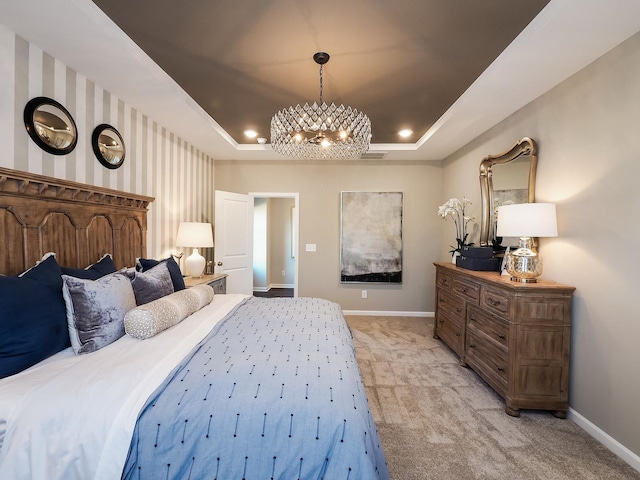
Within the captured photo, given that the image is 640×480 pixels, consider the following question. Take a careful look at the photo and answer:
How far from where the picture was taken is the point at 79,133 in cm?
230

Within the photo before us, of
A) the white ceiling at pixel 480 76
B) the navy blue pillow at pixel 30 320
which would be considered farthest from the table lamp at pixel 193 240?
the navy blue pillow at pixel 30 320

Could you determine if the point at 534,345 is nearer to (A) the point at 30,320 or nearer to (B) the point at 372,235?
(B) the point at 372,235

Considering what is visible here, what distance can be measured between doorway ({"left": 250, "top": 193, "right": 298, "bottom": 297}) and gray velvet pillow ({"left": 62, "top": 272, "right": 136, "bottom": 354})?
15.7 ft

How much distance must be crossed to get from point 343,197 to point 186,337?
3527mm

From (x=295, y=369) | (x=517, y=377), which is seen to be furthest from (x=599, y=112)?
(x=295, y=369)

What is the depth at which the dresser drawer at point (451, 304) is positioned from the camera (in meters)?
3.10

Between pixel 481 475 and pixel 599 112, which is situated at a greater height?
pixel 599 112

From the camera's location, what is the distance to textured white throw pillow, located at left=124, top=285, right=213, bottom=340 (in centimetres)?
167

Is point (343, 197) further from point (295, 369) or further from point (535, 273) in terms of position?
point (295, 369)

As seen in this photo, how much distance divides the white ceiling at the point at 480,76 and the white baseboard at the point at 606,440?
8.23 feet

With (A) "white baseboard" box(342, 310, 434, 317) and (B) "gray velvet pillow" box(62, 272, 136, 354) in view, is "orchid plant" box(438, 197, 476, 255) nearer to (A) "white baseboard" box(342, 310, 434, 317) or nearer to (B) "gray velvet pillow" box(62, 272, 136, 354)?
(A) "white baseboard" box(342, 310, 434, 317)

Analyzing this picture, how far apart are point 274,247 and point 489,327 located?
5155 millimetres

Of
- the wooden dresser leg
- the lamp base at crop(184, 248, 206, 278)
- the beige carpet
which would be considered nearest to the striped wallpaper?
the lamp base at crop(184, 248, 206, 278)

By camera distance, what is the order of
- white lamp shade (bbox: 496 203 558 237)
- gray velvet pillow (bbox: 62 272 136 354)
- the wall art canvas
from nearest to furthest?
1. gray velvet pillow (bbox: 62 272 136 354)
2. white lamp shade (bbox: 496 203 558 237)
3. the wall art canvas
